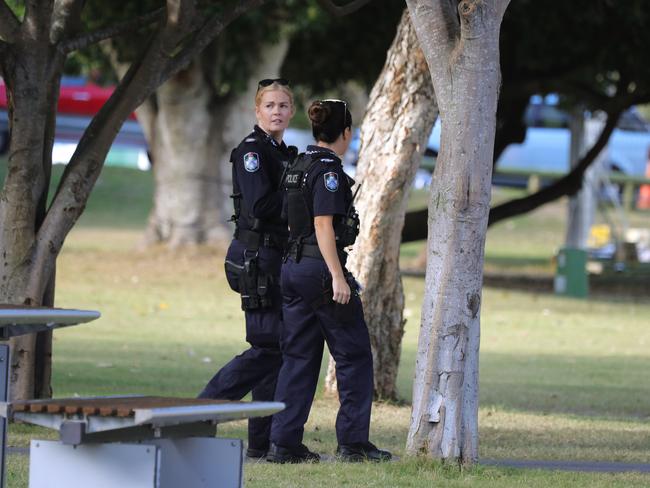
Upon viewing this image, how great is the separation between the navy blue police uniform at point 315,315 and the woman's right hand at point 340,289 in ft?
0.34

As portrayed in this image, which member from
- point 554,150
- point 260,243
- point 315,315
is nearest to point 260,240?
point 260,243

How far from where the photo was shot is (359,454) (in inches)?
292

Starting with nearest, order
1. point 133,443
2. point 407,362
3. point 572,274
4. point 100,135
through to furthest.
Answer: point 133,443, point 100,135, point 407,362, point 572,274

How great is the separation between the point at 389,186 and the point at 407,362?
4418 mm

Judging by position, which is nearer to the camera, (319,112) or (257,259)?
(319,112)

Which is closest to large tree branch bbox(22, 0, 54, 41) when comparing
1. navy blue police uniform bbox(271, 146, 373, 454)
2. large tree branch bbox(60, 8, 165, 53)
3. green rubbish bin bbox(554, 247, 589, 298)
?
large tree branch bbox(60, 8, 165, 53)

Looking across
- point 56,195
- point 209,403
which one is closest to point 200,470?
point 209,403

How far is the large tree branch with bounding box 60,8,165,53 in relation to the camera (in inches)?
355

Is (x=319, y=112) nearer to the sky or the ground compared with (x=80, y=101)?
nearer to the ground

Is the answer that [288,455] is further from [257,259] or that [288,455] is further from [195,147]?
[195,147]

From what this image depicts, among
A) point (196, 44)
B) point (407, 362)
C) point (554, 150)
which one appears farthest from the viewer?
point (554, 150)

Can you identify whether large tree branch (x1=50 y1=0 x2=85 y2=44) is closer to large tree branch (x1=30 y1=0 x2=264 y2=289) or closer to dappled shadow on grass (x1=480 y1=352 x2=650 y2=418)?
large tree branch (x1=30 y1=0 x2=264 y2=289)

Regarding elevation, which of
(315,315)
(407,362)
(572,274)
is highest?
(572,274)

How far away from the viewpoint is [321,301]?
23.4 feet
